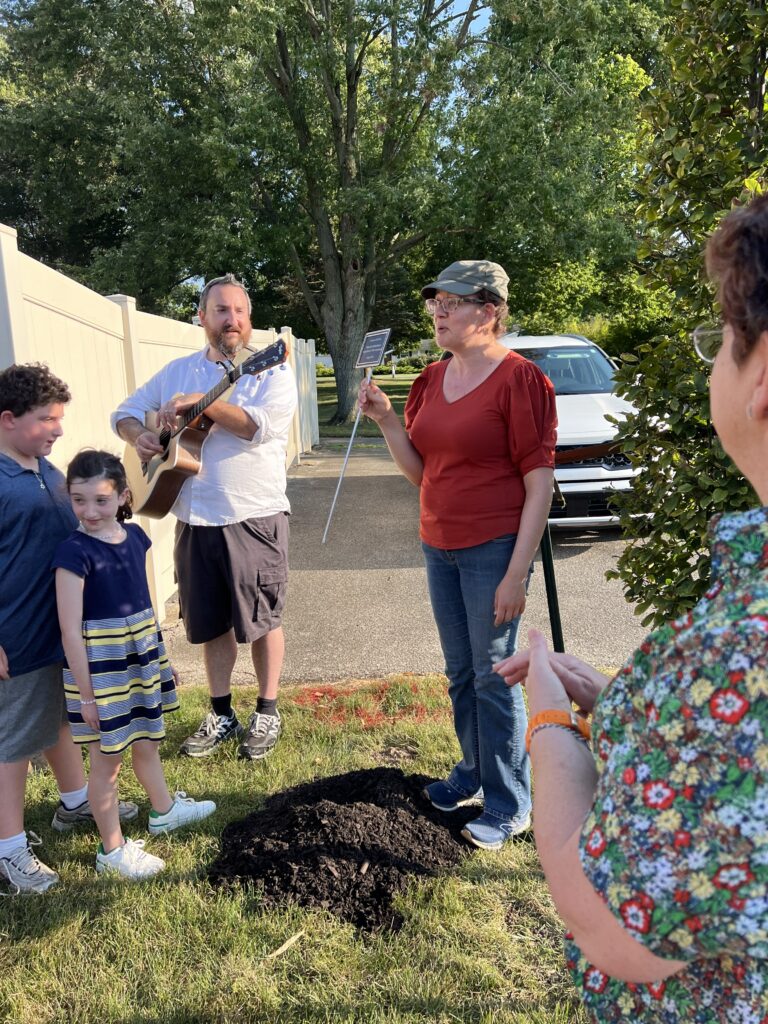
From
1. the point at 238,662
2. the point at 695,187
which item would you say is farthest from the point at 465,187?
the point at 695,187

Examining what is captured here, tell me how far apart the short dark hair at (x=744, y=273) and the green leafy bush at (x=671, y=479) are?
138cm

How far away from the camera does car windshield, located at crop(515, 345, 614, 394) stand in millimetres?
8398

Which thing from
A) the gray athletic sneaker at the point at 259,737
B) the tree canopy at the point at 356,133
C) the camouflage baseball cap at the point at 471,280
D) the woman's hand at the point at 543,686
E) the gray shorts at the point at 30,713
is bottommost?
the gray athletic sneaker at the point at 259,737

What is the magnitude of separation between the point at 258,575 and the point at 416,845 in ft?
4.90

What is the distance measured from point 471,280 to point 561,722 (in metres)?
1.96

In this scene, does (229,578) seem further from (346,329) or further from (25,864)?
(346,329)

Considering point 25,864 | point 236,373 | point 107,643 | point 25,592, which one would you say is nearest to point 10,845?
point 25,864

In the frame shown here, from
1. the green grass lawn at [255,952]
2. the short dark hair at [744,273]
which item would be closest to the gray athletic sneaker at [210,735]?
the green grass lawn at [255,952]

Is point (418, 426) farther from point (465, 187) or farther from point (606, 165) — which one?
point (606, 165)

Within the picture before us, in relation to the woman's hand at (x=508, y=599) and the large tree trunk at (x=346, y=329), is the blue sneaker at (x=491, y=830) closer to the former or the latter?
the woman's hand at (x=508, y=599)

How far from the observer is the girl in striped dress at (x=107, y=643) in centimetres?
269

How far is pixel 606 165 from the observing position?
60.8ft

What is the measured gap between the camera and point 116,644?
109 inches

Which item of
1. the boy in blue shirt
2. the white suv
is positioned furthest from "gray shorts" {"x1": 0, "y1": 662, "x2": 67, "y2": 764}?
the white suv
